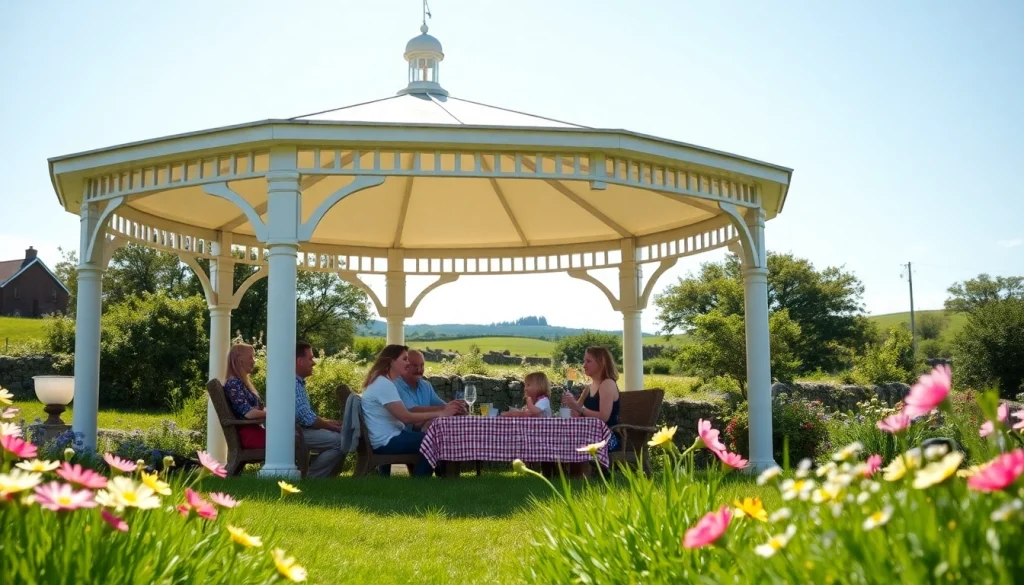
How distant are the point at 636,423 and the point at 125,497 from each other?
7873 mm

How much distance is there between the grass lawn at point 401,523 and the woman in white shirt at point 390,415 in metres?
0.46

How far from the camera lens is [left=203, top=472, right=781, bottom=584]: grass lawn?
4625 mm

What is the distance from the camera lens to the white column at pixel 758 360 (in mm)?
9398

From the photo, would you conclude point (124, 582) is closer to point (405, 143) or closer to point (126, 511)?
point (126, 511)

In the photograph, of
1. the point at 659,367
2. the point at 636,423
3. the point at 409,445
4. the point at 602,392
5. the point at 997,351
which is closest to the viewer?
the point at 409,445

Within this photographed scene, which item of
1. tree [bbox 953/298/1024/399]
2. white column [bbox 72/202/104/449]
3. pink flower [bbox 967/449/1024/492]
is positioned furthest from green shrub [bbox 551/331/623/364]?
pink flower [bbox 967/449/1024/492]

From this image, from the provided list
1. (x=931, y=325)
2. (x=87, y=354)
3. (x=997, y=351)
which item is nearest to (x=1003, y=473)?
(x=87, y=354)

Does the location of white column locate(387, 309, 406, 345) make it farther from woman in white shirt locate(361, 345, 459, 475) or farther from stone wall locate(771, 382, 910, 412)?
stone wall locate(771, 382, 910, 412)

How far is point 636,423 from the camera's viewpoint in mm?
9859

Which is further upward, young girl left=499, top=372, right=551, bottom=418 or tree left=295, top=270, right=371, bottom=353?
tree left=295, top=270, right=371, bottom=353

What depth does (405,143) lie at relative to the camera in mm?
7977

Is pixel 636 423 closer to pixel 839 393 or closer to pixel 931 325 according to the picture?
pixel 839 393

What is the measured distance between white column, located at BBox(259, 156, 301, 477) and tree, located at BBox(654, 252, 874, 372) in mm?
44031

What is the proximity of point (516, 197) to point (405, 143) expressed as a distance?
3.89 metres
